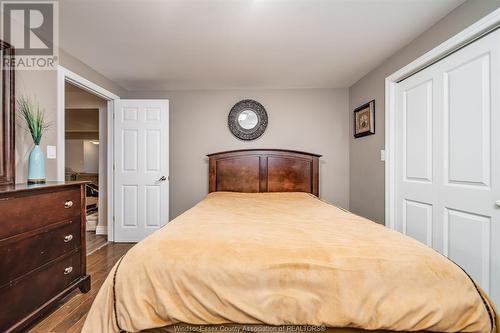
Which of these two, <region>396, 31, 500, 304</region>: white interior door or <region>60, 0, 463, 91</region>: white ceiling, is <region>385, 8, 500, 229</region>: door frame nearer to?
<region>396, 31, 500, 304</region>: white interior door

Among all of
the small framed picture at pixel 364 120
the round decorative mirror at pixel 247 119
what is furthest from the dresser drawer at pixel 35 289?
the small framed picture at pixel 364 120

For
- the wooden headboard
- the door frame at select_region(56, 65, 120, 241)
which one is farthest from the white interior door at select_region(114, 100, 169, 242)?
the wooden headboard

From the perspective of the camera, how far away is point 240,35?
2.15 m

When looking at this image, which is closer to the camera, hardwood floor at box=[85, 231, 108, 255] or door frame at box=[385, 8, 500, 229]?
door frame at box=[385, 8, 500, 229]

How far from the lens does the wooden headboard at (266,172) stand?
3.46 m

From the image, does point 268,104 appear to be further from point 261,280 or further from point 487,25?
point 261,280

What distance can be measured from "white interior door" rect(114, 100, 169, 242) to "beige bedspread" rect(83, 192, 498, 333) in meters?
2.35

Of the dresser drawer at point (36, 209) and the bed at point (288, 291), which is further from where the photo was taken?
the dresser drawer at point (36, 209)

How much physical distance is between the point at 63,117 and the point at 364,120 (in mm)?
3430

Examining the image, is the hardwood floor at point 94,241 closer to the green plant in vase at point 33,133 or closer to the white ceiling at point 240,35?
the green plant in vase at point 33,133

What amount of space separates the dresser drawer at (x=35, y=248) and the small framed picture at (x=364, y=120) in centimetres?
320

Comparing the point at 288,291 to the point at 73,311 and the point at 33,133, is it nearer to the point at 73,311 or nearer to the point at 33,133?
the point at 73,311

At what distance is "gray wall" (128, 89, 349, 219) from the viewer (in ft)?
12.1

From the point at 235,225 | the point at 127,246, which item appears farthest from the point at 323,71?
the point at 127,246
